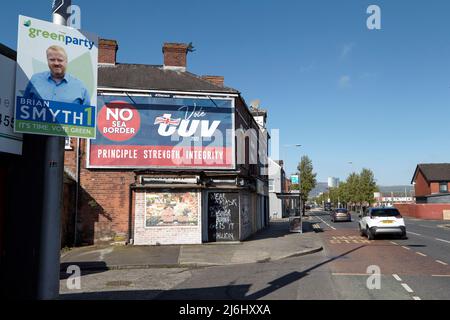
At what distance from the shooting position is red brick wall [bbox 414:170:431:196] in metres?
70.0

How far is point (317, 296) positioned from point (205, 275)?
4.23 m

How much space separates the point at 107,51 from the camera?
22406 mm

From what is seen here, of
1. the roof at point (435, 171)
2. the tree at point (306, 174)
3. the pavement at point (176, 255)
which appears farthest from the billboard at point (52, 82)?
the roof at point (435, 171)

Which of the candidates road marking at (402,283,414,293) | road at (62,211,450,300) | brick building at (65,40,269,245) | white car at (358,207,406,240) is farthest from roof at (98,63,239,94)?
road marking at (402,283,414,293)

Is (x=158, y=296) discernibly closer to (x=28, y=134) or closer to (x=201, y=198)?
(x=28, y=134)

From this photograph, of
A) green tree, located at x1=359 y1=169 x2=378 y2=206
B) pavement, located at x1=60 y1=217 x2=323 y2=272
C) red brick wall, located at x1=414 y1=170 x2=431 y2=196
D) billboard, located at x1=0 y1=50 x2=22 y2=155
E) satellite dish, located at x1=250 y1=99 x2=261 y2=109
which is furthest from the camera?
green tree, located at x1=359 y1=169 x2=378 y2=206

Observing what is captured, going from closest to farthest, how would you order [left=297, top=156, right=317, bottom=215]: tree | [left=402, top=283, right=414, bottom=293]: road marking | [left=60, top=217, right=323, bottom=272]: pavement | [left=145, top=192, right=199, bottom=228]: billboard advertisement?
[left=402, top=283, right=414, bottom=293]: road marking < [left=60, top=217, right=323, bottom=272]: pavement < [left=145, top=192, right=199, bottom=228]: billboard advertisement < [left=297, top=156, right=317, bottom=215]: tree

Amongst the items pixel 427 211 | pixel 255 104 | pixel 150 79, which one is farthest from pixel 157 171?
pixel 427 211

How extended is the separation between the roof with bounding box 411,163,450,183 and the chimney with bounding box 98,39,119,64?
61.3 meters

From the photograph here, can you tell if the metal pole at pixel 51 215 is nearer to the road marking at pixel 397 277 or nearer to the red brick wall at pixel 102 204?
the road marking at pixel 397 277

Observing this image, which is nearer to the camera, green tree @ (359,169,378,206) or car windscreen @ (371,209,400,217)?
car windscreen @ (371,209,400,217)

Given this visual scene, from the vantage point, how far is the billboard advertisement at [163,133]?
18.7 m

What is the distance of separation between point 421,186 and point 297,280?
233 feet

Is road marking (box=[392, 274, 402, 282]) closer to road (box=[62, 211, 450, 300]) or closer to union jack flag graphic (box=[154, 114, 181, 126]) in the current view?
road (box=[62, 211, 450, 300])
